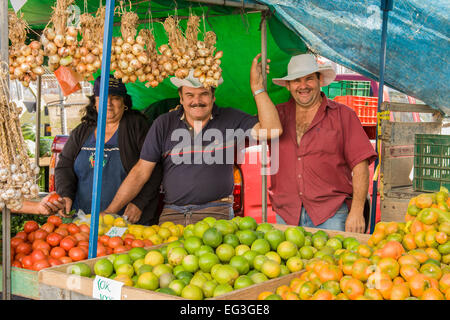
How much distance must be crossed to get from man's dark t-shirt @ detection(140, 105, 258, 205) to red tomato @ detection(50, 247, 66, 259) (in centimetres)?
128

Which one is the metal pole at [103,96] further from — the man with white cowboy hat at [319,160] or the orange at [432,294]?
the orange at [432,294]

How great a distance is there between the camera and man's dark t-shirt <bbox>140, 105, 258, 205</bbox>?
3.94 m

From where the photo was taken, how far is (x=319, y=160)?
3.79 meters

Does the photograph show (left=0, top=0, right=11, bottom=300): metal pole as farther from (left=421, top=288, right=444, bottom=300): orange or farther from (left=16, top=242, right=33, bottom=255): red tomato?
(left=421, top=288, right=444, bottom=300): orange

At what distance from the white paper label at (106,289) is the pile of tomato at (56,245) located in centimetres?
70

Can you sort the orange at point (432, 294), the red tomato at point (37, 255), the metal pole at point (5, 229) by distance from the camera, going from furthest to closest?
the red tomato at point (37, 255)
the metal pole at point (5, 229)
the orange at point (432, 294)

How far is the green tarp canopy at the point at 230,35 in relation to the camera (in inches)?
173

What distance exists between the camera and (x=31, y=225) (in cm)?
313

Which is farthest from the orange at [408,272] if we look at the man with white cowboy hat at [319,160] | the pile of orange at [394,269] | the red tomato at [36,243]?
the red tomato at [36,243]

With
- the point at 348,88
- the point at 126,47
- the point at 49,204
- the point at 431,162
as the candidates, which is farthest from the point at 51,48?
the point at 348,88

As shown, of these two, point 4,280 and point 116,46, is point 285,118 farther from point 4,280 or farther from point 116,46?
point 4,280

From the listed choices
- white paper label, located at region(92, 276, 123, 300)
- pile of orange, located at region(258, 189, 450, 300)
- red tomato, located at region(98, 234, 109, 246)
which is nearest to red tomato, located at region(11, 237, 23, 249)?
red tomato, located at region(98, 234, 109, 246)
